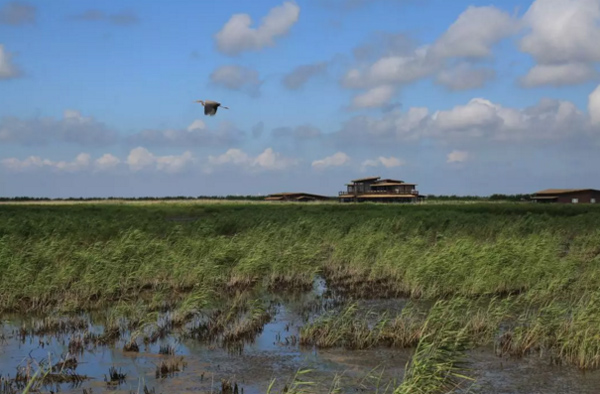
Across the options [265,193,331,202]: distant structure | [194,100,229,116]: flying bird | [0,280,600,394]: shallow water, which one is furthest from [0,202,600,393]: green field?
[265,193,331,202]: distant structure

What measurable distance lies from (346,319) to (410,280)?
17.1 ft

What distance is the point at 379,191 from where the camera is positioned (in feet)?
336

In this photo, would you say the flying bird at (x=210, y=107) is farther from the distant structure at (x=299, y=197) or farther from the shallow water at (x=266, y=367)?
the distant structure at (x=299, y=197)

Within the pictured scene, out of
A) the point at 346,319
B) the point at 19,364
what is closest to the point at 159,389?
the point at 19,364

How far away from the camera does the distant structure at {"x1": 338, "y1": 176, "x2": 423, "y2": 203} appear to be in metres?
97.8

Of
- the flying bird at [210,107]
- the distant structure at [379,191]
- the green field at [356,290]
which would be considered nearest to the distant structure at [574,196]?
the distant structure at [379,191]

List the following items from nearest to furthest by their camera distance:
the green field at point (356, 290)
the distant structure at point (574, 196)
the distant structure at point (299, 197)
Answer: the green field at point (356, 290) < the distant structure at point (574, 196) < the distant structure at point (299, 197)

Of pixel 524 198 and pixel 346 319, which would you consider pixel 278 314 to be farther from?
pixel 524 198

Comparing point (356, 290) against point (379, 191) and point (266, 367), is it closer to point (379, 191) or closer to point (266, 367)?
point (266, 367)

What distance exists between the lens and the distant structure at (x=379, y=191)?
321ft

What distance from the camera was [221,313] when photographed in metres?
13.2

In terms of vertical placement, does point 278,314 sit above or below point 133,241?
below

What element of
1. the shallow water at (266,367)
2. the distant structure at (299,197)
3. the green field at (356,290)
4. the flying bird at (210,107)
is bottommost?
the shallow water at (266,367)

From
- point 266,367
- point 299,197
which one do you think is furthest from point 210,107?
point 299,197
